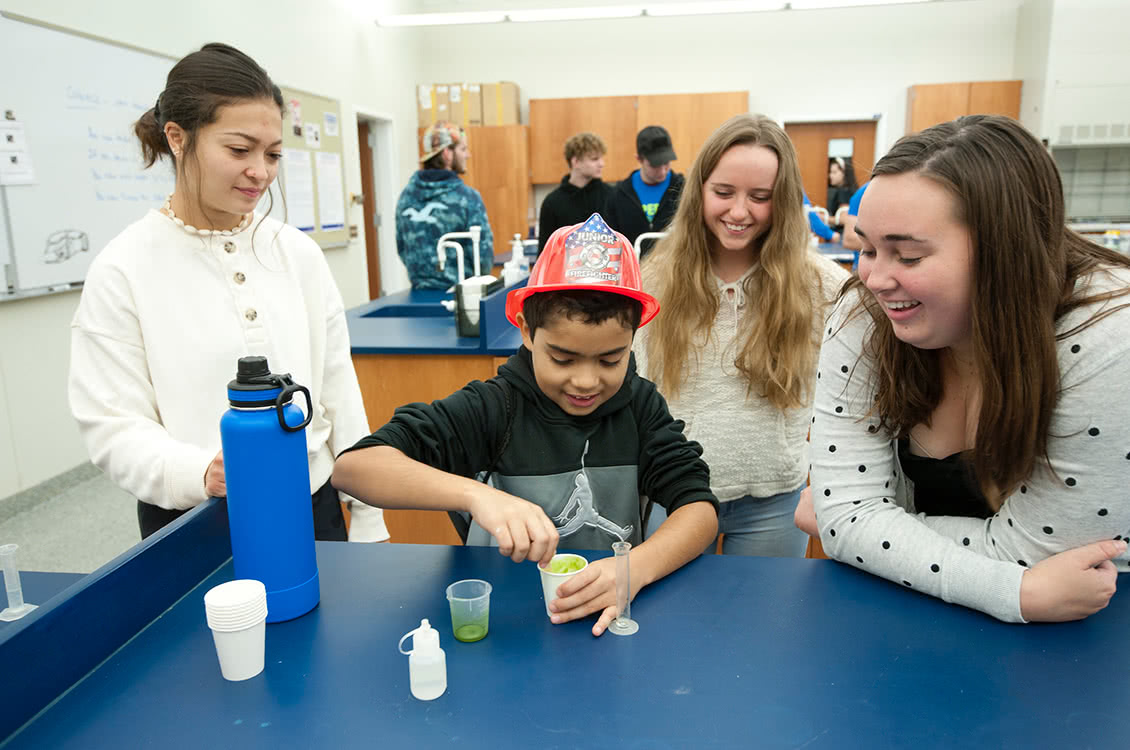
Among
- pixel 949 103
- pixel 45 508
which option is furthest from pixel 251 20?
pixel 949 103

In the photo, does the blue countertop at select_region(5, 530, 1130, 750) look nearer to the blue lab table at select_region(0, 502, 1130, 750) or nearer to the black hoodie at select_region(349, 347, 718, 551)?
the blue lab table at select_region(0, 502, 1130, 750)

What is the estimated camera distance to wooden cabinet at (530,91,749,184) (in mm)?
7566

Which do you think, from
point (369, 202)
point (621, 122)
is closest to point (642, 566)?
point (369, 202)

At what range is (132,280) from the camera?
4.19 ft

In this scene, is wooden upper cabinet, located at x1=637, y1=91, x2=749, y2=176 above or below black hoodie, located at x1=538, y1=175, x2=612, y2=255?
above

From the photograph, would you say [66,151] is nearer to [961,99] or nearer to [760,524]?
[760,524]

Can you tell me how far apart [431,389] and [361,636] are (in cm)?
181

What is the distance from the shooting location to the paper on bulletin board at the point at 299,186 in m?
5.51

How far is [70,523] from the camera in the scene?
10.4 ft

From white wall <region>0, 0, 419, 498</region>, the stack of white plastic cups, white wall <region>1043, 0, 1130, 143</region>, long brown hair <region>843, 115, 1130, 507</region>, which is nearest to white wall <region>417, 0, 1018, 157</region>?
white wall <region>1043, 0, 1130, 143</region>

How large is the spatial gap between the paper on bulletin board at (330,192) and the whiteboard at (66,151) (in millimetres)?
2122

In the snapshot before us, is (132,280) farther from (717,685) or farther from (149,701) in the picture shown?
(717,685)

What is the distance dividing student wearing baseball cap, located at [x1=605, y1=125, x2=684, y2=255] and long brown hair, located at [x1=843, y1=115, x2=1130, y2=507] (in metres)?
2.87

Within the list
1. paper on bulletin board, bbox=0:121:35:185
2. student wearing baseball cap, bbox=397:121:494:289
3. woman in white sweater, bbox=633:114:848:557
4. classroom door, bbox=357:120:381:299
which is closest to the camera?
woman in white sweater, bbox=633:114:848:557
